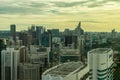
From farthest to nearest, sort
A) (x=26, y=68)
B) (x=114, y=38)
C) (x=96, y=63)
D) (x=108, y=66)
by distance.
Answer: (x=114, y=38) → (x=26, y=68) → (x=108, y=66) → (x=96, y=63)

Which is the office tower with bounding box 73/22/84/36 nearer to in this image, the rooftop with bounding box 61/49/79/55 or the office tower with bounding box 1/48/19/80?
the rooftop with bounding box 61/49/79/55

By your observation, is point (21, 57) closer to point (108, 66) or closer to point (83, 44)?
point (83, 44)

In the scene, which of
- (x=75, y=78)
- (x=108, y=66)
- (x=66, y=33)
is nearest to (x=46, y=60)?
(x=66, y=33)

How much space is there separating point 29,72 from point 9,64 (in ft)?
2.74

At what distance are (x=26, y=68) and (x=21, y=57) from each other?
1.63m

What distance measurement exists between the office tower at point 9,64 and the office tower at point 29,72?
9.2 inches

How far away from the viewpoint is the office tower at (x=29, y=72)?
30.8 ft

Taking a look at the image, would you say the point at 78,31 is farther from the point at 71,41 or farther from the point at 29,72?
the point at 29,72

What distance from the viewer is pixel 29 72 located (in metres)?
9.55

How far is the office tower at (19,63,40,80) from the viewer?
938 cm

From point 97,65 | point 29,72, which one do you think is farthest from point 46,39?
point 97,65

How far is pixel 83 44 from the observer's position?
12188 millimetres

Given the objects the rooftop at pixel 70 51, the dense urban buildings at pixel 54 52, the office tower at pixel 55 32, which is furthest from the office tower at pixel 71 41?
the rooftop at pixel 70 51

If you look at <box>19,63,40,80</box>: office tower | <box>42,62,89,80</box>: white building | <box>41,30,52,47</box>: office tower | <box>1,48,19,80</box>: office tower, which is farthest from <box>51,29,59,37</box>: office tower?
<box>42,62,89,80</box>: white building
